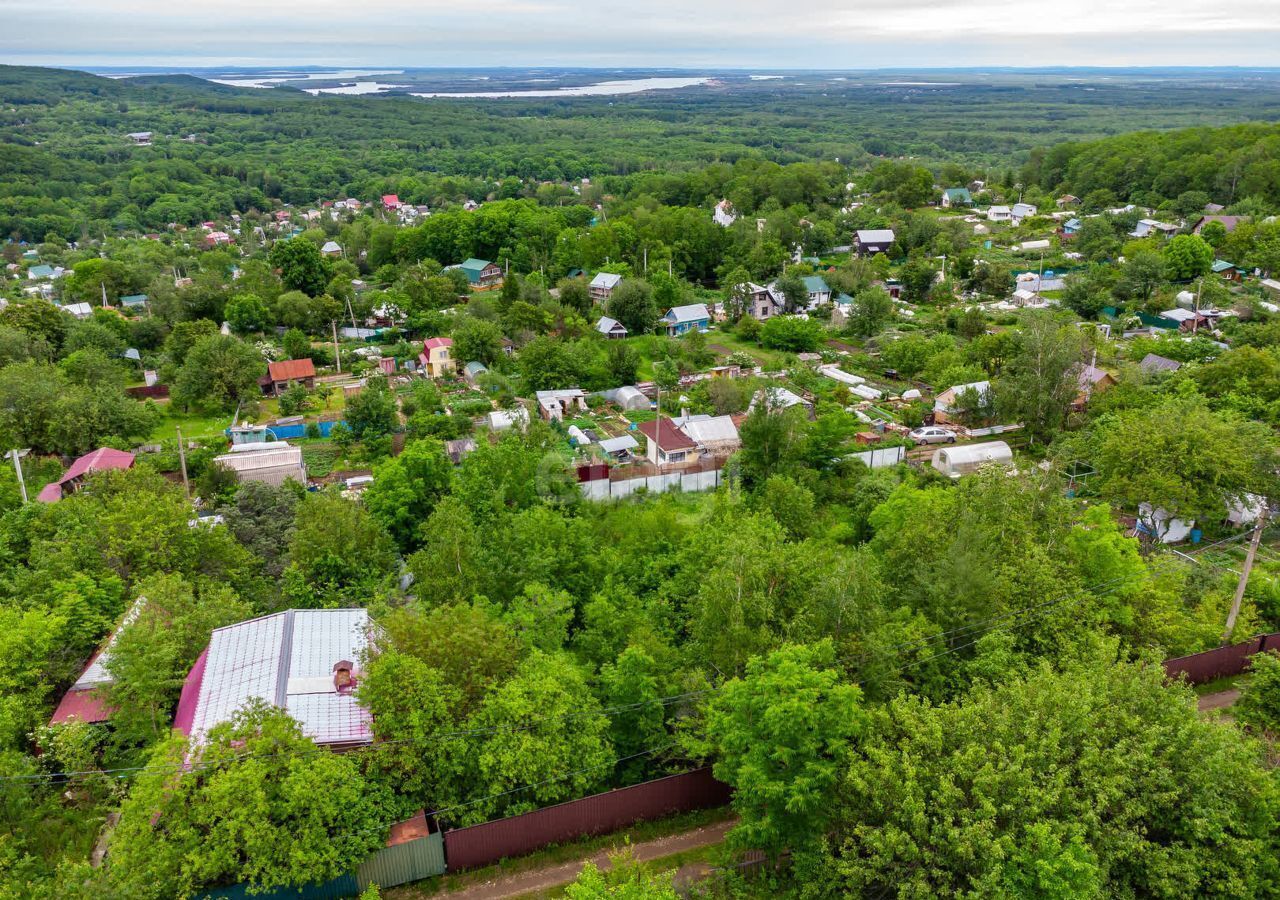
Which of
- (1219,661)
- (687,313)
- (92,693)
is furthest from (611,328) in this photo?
(92,693)

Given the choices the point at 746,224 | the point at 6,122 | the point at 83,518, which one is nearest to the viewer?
the point at 83,518

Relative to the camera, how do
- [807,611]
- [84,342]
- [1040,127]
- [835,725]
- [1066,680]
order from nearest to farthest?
1. [835,725]
2. [1066,680]
3. [807,611]
4. [84,342]
5. [1040,127]

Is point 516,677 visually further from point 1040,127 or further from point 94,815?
point 1040,127

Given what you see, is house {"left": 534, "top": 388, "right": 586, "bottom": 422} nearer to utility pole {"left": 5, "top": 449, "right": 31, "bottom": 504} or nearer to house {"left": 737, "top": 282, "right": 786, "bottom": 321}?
house {"left": 737, "top": 282, "right": 786, "bottom": 321}

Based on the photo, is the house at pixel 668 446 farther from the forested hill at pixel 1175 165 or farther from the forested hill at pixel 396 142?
the forested hill at pixel 1175 165

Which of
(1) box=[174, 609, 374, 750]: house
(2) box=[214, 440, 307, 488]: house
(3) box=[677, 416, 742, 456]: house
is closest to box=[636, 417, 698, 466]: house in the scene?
(3) box=[677, 416, 742, 456]: house

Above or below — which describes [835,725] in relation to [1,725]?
above

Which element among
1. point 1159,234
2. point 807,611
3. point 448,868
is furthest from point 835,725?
point 1159,234

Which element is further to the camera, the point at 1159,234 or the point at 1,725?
the point at 1159,234
